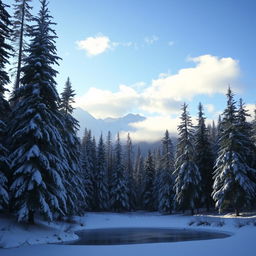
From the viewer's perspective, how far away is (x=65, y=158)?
875 inches

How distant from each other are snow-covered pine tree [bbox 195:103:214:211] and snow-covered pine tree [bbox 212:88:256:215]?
8061 mm

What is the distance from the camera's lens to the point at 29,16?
26.7m

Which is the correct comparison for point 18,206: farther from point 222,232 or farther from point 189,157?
point 189,157

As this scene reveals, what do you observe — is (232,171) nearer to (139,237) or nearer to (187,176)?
(187,176)

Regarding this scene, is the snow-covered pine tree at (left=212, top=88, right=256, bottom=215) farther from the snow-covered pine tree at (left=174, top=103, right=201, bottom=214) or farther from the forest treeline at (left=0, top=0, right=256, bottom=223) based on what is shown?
the snow-covered pine tree at (left=174, top=103, right=201, bottom=214)

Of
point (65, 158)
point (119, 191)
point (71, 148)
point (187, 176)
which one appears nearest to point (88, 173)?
point (119, 191)

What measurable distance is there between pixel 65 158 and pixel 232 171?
72.4ft

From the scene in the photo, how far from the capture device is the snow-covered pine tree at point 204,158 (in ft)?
148

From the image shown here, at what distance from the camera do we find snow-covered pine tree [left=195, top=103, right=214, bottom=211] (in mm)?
45219

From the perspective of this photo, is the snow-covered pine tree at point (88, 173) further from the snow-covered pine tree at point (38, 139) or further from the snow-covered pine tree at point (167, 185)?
the snow-covered pine tree at point (38, 139)

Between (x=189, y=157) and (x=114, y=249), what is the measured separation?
31.3 meters

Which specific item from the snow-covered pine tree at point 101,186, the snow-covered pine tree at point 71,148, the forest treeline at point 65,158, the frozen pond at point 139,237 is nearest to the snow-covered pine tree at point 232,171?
the forest treeline at point 65,158

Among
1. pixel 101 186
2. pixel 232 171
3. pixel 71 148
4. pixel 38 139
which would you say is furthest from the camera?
pixel 101 186

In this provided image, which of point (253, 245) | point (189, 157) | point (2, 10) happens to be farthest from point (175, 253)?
point (189, 157)
